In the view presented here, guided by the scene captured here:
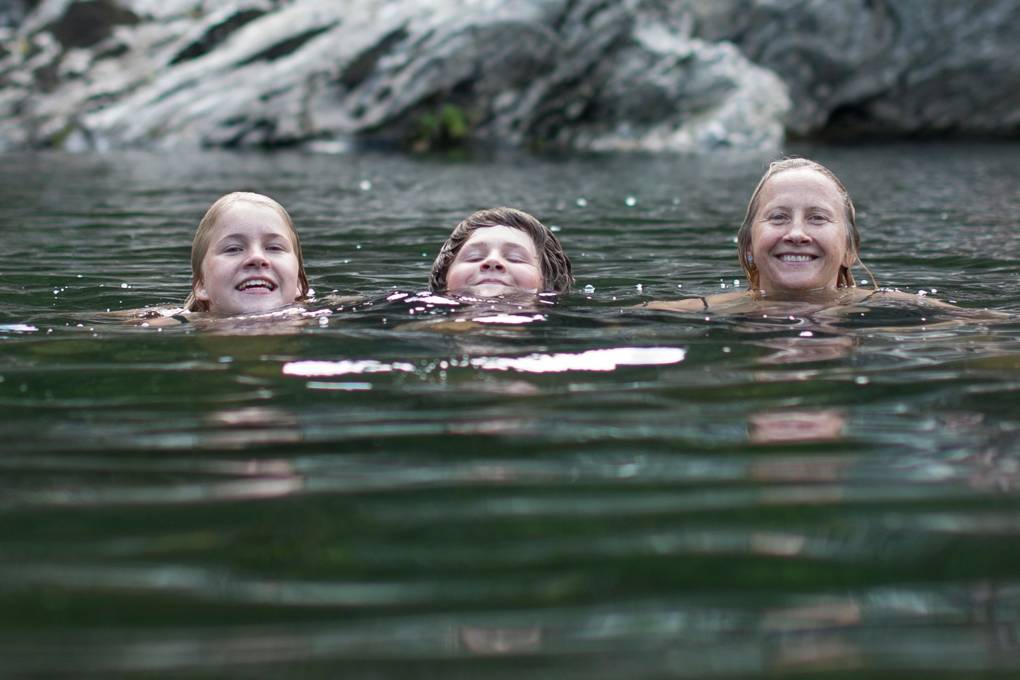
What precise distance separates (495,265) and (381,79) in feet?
69.9

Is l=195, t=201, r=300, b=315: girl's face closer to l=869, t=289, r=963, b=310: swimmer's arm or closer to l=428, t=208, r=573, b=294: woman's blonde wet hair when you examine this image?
l=428, t=208, r=573, b=294: woman's blonde wet hair

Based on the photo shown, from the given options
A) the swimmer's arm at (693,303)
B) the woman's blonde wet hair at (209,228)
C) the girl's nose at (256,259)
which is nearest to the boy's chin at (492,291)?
the swimmer's arm at (693,303)

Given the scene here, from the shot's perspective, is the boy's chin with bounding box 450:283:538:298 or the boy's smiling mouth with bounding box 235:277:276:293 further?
the boy's chin with bounding box 450:283:538:298

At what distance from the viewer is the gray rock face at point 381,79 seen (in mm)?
25812

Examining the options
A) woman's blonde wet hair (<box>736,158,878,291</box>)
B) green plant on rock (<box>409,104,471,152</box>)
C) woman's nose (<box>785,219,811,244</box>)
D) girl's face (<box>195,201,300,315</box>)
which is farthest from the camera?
green plant on rock (<box>409,104,471,152</box>)

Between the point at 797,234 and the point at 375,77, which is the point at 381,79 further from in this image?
the point at 797,234

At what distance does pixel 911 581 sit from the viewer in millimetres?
2316

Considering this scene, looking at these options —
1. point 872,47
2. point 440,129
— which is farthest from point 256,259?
point 872,47

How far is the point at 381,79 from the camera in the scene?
1049 inches

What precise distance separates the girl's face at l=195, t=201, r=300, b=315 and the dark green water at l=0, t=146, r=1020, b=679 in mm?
373

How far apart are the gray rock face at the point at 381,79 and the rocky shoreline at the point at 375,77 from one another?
4 centimetres

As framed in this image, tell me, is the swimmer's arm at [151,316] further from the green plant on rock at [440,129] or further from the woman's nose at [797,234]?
the green plant on rock at [440,129]

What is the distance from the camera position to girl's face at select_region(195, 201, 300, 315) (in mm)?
5656

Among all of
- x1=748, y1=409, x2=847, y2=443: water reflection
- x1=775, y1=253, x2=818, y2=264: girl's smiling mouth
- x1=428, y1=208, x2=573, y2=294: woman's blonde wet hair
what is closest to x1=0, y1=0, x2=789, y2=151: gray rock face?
x1=428, y1=208, x2=573, y2=294: woman's blonde wet hair
